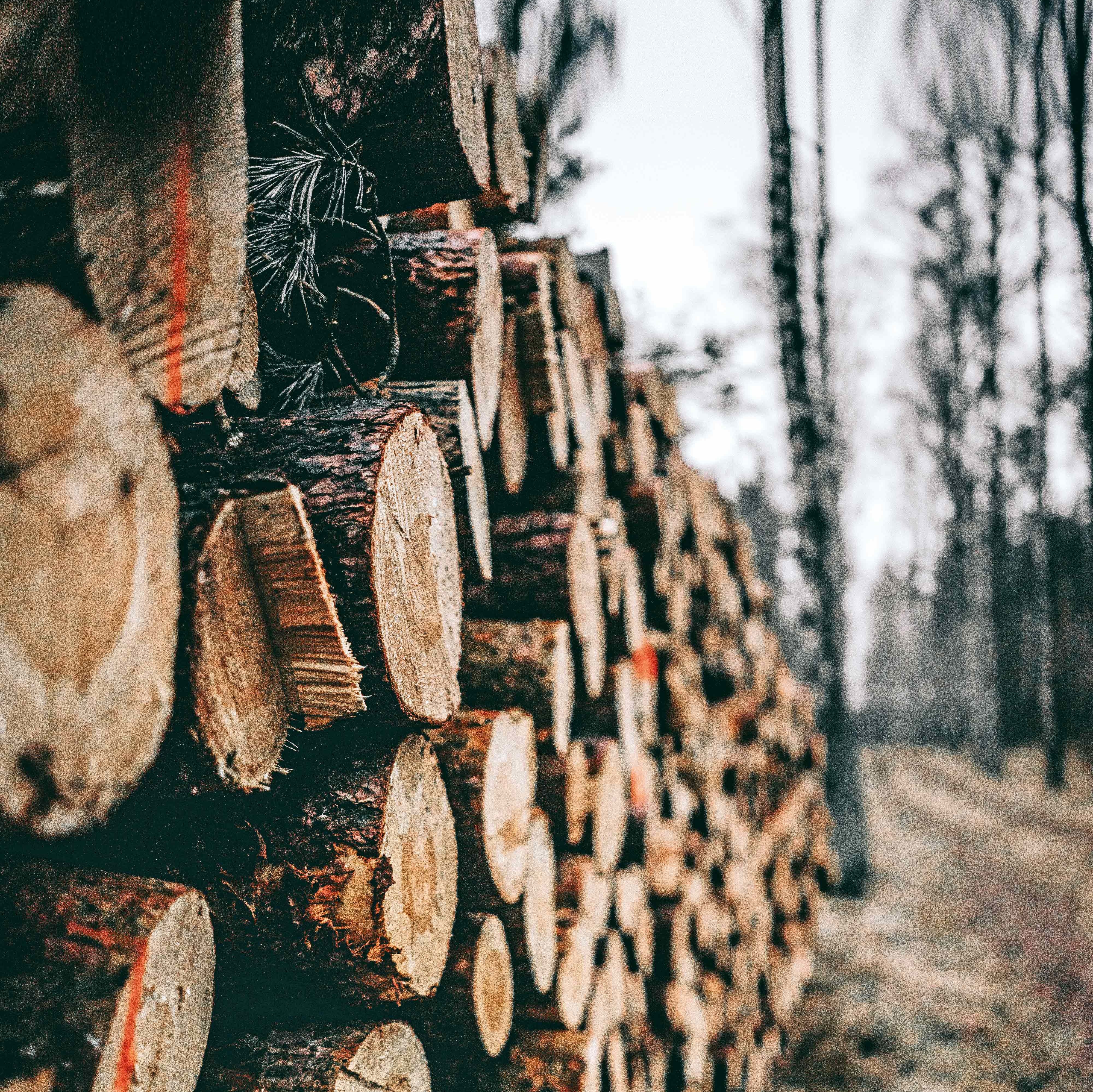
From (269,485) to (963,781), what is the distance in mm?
14676

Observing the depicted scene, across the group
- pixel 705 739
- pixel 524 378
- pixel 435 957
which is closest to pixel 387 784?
pixel 435 957

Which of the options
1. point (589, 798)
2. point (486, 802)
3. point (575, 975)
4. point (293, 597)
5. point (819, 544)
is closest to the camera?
point (293, 597)

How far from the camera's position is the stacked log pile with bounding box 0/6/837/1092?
2.39 feet

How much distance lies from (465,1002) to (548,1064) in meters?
0.37

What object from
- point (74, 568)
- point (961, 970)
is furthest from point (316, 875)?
point (961, 970)

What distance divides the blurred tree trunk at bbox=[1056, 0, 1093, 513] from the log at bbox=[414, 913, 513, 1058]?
2760 millimetres

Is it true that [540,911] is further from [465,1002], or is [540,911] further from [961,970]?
[961,970]

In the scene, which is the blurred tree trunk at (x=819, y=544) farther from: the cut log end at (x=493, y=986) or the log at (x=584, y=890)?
the cut log end at (x=493, y=986)

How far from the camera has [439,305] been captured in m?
1.64

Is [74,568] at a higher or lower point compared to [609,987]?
higher

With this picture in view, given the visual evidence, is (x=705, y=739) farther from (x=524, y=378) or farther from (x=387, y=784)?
(x=387, y=784)

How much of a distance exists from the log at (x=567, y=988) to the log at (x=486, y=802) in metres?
0.28

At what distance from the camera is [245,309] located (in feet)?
4.18

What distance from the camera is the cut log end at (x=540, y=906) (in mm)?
1712
